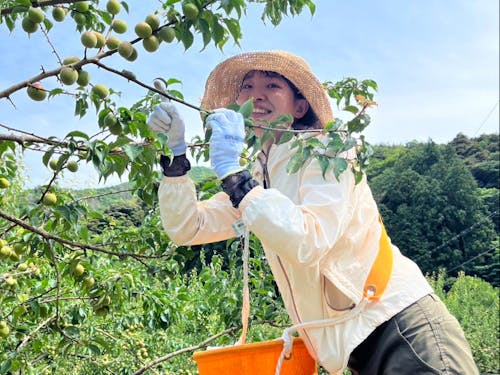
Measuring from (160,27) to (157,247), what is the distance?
1150mm

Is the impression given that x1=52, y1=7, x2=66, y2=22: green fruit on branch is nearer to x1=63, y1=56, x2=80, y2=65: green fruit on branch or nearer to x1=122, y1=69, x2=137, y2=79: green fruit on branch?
x1=63, y1=56, x2=80, y2=65: green fruit on branch

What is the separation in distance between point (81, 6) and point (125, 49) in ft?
1.30

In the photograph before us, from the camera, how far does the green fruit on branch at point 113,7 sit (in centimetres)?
194

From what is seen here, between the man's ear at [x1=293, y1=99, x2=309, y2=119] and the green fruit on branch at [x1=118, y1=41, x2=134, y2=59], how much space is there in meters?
0.58

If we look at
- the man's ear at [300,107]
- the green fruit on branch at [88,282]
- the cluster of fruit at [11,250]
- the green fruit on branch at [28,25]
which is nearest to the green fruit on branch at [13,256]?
the cluster of fruit at [11,250]

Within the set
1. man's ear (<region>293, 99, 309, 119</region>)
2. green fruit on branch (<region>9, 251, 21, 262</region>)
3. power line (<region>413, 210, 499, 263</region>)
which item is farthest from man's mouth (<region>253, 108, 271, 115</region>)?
power line (<region>413, 210, 499, 263</region>)

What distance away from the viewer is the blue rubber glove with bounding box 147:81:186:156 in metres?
1.76

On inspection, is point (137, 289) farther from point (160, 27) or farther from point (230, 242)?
point (160, 27)

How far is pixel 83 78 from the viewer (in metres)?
1.76

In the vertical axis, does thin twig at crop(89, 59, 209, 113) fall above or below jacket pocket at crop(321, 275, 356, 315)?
above

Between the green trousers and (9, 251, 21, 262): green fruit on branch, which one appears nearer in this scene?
the green trousers

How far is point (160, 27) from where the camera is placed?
1719 mm

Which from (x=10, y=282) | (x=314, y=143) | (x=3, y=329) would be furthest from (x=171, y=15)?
(x=3, y=329)

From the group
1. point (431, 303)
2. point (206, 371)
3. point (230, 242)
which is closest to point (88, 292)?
point (230, 242)
